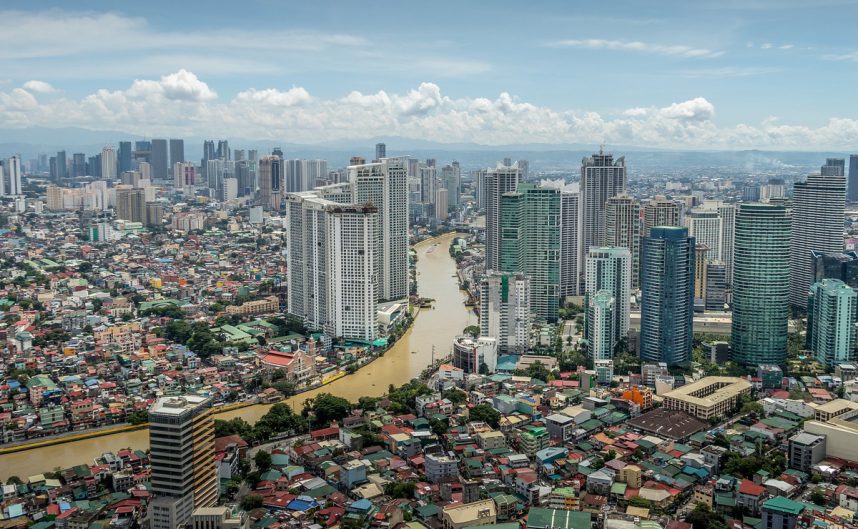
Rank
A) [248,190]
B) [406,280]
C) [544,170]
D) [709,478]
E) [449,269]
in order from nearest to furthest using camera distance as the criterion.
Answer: [709,478] → [406,280] → [449,269] → [248,190] → [544,170]

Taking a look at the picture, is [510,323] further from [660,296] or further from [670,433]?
[670,433]

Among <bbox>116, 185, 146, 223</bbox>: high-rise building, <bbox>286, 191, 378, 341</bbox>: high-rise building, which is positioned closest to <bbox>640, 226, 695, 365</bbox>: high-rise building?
<bbox>286, 191, 378, 341</bbox>: high-rise building

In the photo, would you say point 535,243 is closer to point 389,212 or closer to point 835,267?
point 389,212

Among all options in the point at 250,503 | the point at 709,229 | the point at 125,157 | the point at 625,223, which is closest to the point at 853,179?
the point at 709,229

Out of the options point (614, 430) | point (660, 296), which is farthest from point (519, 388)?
point (660, 296)

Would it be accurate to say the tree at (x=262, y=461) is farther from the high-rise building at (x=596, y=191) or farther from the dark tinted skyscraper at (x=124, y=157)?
the dark tinted skyscraper at (x=124, y=157)
